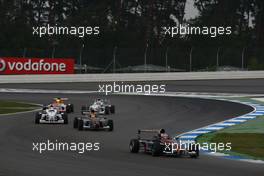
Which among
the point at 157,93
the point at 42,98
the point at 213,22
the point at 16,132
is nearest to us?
the point at 16,132

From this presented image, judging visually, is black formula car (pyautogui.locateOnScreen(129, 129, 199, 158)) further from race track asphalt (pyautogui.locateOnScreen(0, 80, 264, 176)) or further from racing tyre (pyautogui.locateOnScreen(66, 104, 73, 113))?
racing tyre (pyautogui.locateOnScreen(66, 104, 73, 113))

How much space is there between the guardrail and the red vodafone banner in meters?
1.19

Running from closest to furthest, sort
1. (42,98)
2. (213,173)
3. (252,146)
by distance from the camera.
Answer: (213,173), (252,146), (42,98)

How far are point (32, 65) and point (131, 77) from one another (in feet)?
20.9

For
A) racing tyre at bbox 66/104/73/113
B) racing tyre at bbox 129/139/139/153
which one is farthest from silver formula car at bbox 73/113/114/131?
racing tyre at bbox 66/104/73/113

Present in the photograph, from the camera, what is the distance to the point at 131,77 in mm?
49531

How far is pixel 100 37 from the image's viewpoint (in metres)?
72.1

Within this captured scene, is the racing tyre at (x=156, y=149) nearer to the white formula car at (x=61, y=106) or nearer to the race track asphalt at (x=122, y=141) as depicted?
the race track asphalt at (x=122, y=141)

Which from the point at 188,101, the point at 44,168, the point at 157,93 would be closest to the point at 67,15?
the point at 157,93

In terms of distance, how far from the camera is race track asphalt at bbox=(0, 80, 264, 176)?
1237 centimetres

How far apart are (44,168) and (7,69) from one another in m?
38.0

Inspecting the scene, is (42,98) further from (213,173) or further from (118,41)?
(118,41)

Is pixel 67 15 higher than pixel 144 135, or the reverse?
pixel 67 15

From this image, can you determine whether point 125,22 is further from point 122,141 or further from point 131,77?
point 122,141
